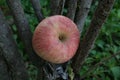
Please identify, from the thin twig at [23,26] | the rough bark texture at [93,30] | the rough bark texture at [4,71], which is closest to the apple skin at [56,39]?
the rough bark texture at [93,30]

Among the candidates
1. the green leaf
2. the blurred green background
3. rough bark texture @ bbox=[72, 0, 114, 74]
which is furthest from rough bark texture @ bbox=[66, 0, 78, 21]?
the green leaf

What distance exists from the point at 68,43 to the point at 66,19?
0.09 meters

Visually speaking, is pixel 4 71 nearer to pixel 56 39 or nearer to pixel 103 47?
pixel 56 39

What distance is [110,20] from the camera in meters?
2.37

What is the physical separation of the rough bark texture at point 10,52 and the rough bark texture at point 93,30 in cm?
25

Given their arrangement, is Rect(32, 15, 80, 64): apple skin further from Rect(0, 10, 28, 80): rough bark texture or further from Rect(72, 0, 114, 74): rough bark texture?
Rect(0, 10, 28, 80): rough bark texture

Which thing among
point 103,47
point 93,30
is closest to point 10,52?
point 93,30

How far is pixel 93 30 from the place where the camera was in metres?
1.12

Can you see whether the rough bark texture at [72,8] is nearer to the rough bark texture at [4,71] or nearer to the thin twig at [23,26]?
the thin twig at [23,26]

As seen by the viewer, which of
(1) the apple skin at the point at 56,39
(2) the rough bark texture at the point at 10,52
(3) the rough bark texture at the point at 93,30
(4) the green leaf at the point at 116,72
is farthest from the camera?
(4) the green leaf at the point at 116,72

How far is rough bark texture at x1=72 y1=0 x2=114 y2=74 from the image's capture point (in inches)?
40.4

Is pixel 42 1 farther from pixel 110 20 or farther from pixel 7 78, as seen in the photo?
pixel 7 78

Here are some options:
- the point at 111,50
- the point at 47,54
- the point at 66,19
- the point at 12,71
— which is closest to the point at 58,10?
the point at 66,19

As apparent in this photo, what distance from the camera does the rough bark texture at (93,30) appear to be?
1.03 m
